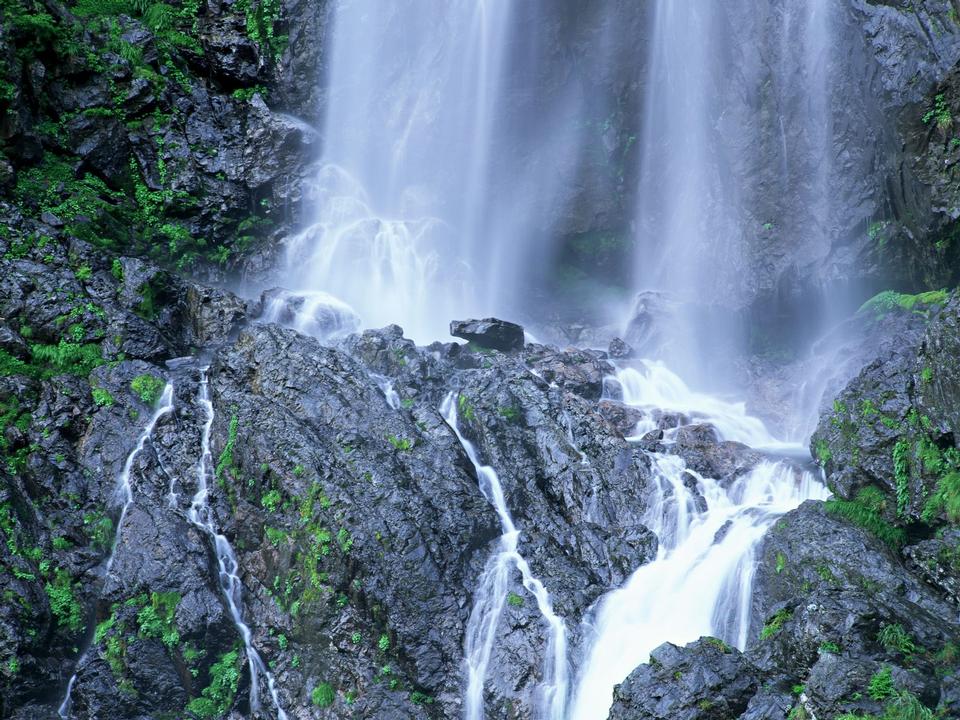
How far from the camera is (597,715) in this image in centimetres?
1009

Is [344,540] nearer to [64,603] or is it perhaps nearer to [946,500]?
[64,603]

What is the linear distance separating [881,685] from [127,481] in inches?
471

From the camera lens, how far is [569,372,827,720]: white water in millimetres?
10609

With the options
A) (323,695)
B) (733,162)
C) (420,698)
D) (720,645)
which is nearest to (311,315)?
(323,695)

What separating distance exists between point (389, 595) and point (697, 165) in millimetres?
19296

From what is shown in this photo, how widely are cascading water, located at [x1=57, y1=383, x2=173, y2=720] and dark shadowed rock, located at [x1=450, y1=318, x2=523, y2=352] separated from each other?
8203 mm

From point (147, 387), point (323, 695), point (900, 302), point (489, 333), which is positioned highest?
point (900, 302)

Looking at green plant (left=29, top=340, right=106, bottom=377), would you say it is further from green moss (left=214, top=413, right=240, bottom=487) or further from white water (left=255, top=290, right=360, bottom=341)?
white water (left=255, top=290, right=360, bottom=341)

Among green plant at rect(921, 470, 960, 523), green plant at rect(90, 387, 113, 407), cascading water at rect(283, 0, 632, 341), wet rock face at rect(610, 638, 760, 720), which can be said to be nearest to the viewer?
wet rock face at rect(610, 638, 760, 720)

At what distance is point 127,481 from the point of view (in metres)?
12.9

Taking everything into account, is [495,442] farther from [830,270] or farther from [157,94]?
[157,94]

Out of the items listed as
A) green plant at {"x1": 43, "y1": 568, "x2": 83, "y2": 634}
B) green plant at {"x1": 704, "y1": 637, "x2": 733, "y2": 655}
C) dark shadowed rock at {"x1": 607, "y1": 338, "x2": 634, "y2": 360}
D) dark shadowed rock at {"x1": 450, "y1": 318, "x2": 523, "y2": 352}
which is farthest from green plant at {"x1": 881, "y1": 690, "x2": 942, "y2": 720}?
dark shadowed rock at {"x1": 607, "y1": 338, "x2": 634, "y2": 360}

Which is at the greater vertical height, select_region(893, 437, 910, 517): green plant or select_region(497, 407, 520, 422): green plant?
select_region(497, 407, 520, 422): green plant

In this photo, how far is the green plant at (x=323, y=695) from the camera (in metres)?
11.0
